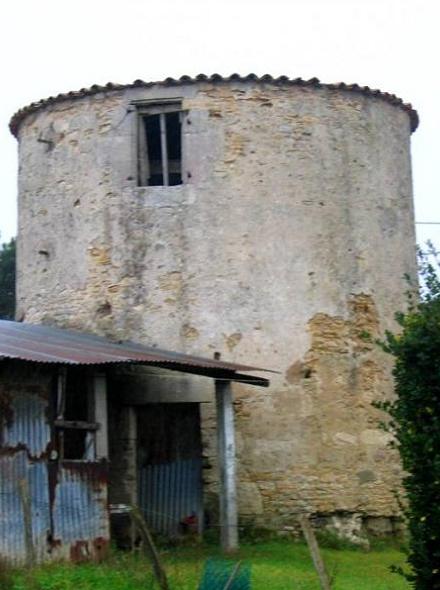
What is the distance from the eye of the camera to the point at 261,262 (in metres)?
18.8

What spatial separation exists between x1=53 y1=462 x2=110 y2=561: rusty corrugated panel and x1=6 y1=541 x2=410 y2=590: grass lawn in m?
0.28

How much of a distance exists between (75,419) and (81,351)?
1.96m

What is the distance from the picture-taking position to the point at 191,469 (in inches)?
728

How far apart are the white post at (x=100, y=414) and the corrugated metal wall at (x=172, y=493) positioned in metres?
2.44

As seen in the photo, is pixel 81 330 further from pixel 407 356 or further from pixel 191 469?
pixel 407 356

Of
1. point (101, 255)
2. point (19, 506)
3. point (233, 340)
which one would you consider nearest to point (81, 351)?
point (19, 506)

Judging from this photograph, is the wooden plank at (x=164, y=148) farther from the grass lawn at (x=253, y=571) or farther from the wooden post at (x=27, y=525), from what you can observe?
the wooden post at (x=27, y=525)

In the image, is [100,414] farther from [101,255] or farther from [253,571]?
[101,255]

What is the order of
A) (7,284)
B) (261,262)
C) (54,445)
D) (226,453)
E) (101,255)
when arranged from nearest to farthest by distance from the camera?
(54,445) → (226,453) → (261,262) → (101,255) → (7,284)

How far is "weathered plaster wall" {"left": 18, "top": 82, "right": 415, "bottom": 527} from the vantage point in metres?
18.6

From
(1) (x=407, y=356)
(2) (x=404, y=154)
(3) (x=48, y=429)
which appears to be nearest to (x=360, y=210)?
(2) (x=404, y=154)

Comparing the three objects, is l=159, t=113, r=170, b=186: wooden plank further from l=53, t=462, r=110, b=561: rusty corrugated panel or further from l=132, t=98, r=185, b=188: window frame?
l=53, t=462, r=110, b=561: rusty corrugated panel

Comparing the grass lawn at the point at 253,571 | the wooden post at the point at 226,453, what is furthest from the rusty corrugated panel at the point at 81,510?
the wooden post at the point at 226,453

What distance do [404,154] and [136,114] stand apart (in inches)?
171
